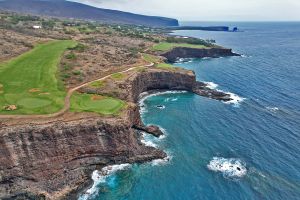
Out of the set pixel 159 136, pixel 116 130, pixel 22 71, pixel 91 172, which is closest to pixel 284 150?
pixel 159 136

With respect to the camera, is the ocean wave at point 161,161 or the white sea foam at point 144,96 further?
the white sea foam at point 144,96

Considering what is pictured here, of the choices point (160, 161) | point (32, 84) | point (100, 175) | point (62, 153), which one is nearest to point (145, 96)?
point (32, 84)

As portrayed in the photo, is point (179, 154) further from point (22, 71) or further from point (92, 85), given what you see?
point (22, 71)

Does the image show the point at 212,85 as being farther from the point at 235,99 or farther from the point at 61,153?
the point at 61,153

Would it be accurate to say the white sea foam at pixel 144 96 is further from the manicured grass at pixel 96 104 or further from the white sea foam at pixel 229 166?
the white sea foam at pixel 229 166

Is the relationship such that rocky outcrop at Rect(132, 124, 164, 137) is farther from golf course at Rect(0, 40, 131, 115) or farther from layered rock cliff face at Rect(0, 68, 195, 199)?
golf course at Rect(0, 40, 131, 115)

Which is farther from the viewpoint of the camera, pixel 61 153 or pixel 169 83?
pixel 169 83

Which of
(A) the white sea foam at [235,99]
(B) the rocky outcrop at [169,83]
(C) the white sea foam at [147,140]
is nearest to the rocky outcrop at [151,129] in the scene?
(C) the white sea foam at [147,140]
